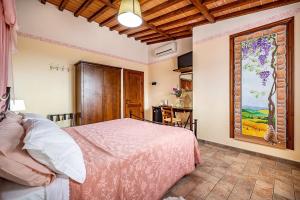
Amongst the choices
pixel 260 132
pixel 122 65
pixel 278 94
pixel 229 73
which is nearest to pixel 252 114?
→ pixel 260 132

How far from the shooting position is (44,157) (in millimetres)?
877

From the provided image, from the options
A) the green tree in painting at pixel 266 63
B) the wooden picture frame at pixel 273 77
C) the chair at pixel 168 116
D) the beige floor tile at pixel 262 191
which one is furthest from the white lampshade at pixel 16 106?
the green tree in painting at pixel 266 63

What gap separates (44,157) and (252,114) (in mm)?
Answer: 3428

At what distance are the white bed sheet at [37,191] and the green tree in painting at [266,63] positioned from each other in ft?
10.9

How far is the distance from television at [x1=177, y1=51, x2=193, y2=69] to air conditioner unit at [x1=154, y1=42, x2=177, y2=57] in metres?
0.53

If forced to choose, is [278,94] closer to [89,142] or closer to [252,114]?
[252,114]

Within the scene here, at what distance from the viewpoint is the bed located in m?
0.93

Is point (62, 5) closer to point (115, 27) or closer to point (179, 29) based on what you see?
point (115, 27)

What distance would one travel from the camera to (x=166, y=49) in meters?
4.90

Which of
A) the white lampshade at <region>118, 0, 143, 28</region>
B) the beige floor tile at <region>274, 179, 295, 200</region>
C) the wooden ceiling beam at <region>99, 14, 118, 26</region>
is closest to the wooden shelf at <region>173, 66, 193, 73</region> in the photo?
the wooden ceiling beam at <region>99, 14, 118, 26</region>

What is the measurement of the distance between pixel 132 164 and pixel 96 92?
2796 mm

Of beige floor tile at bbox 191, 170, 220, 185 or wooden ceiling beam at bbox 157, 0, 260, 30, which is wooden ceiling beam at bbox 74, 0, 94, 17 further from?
beige floor tile at bbox 191, 170, 220, 185

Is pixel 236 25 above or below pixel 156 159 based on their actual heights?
above

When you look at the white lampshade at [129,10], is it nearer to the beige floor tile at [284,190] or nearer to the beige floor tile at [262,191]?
the beige floor tile at [262,191]
